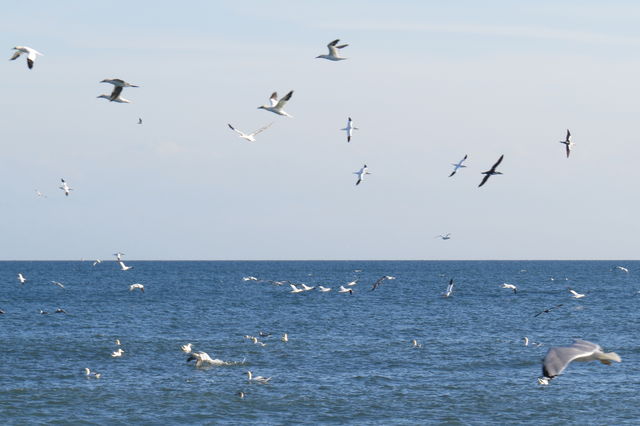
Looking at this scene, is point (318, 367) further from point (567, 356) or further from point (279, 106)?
point (567, 356)

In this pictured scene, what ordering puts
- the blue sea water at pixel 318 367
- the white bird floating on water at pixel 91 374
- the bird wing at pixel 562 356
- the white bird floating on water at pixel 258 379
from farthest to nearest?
1. the white bird floating on water at pixel 91 374
2. the white bird floating on water at pixel 258 379
3. the blue sea water at pixel 318 367
4. the bird wing at pixel 562 356

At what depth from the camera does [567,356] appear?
1322cm

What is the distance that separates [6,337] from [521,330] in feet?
129

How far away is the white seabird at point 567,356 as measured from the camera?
40.4 ft

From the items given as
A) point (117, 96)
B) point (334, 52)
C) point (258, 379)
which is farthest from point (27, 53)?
point (258, 379)

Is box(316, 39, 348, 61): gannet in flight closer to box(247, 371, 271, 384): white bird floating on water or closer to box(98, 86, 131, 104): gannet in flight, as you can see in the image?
box(98, 86, 131, 104): gannet in flight

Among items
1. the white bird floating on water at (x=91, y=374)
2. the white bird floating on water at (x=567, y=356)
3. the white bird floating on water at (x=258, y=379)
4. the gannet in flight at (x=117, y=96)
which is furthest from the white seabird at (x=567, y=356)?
the white bird floating on water at (x=91, y=374)

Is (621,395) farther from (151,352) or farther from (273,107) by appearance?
(151,352)

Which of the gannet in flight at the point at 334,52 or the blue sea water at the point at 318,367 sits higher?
the gannet in flight at the point at 334,52

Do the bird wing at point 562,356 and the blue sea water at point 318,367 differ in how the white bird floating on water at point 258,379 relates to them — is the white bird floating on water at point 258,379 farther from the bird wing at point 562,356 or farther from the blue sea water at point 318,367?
the bird wing at point 562,356

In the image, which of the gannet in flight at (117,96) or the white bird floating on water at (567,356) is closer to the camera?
the white bird floating on water at (567,356)

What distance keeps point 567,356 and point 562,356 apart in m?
0.08

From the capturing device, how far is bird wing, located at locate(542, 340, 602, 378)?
12266 millimetres

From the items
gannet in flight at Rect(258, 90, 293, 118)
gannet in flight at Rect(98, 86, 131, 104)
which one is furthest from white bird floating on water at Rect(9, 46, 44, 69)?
gannet in flight at Rect(258, 90, 293, 118)
